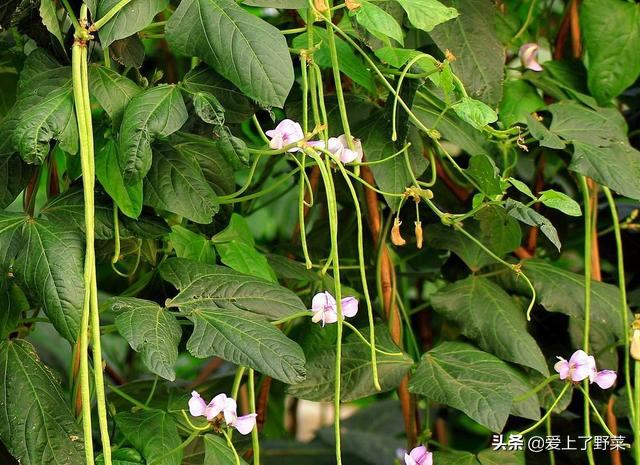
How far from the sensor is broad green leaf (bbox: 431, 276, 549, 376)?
892 mm

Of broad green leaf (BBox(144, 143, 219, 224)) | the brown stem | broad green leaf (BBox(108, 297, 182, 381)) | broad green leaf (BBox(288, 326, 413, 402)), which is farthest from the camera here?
the brown stem

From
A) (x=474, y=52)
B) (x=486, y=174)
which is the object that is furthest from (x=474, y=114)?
(x=474, y=52)

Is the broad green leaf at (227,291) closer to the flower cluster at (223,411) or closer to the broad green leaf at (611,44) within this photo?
the flower cluster at (223,411)

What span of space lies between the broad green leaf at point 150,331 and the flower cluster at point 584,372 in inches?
15.1

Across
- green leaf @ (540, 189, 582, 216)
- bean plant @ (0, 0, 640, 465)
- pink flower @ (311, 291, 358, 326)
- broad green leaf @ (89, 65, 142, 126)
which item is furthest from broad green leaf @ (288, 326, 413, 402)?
broad green leaf @ (89, 65, 142, 126)

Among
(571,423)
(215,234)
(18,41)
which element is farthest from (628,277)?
(18,41)

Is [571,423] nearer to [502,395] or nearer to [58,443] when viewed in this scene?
[502,395]

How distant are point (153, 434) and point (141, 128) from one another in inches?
10.7

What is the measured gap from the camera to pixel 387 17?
0.70 metres

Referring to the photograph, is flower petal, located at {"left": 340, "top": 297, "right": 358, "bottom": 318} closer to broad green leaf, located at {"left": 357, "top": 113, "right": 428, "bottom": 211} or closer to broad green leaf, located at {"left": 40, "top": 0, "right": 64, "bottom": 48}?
broad green leaf, located at {"left": 357, "top": 113, "right": 428, "bottom": 211}

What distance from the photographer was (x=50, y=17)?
2.28 feet

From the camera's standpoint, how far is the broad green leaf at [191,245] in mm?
831

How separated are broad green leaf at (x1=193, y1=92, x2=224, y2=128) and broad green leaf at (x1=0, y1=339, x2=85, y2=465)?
0.84ft

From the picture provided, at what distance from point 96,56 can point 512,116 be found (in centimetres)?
45
